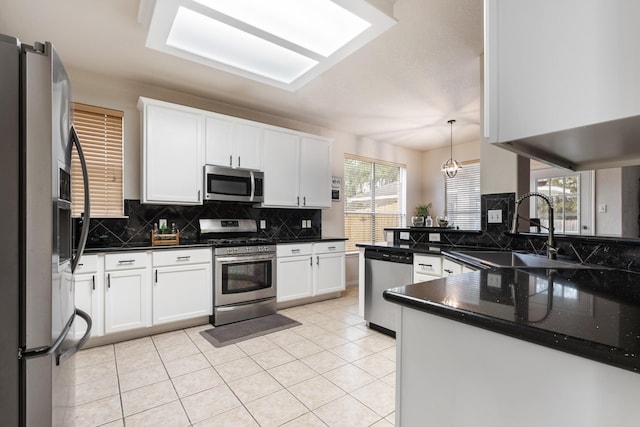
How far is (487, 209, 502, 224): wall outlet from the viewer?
272 centimetres

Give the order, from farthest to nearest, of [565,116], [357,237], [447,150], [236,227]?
[447,150] < [357,237] < [236,227] < [565,116]

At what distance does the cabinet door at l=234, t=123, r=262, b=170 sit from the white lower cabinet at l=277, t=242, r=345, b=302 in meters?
1.08

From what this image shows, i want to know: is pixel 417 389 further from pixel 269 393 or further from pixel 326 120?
pixel 326 120

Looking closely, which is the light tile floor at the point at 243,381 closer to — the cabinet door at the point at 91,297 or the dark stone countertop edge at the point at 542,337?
the cabinet door at the point at 91,297

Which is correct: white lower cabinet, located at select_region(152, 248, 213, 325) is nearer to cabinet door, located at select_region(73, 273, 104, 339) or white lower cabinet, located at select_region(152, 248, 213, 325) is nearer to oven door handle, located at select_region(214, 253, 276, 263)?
oven door handle, located at select_region(214, 253, 276, 263)

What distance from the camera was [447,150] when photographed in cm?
614

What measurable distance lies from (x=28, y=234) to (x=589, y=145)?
1.84 m

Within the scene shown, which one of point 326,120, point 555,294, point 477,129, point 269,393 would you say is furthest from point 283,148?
point 555,294

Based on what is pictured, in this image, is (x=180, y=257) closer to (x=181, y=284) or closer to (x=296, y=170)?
(x=181, y=284)

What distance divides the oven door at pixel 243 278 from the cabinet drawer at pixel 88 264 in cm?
104

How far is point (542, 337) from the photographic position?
2.09 ft

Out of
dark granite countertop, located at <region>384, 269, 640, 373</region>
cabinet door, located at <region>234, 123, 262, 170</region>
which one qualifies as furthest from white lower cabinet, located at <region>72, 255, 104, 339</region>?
dark granite countertop, located at <region>384, 269, 640, 373</region>

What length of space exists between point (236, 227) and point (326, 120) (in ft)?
6.82

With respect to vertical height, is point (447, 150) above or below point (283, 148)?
above
